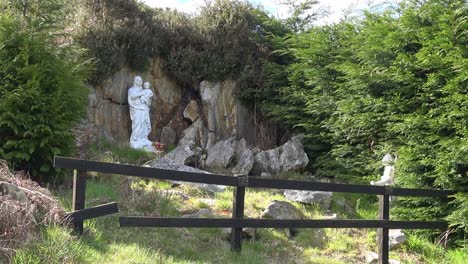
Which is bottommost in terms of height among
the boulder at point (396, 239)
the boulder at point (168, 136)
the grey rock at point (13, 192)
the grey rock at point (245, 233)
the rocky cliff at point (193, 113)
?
the boulder at point (396, 239)

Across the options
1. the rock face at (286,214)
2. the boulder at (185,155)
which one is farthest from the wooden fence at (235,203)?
the boulder at (185,155)

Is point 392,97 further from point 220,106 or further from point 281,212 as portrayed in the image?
point 220,106

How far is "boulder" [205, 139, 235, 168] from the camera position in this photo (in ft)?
34.0

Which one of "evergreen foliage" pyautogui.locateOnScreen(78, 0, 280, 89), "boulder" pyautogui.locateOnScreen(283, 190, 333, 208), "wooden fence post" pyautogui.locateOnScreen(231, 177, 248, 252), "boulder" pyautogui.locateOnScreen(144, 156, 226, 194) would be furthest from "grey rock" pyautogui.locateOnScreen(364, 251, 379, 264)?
"evergreen foliage" pyautogui.locateOnScreen(78, 0, 280, 89)

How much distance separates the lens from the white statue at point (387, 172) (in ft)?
27.2

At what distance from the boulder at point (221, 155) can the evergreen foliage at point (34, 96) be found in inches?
144

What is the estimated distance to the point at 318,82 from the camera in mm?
10312

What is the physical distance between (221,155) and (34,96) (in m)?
4.51

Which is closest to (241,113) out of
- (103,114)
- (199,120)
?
(199,120)

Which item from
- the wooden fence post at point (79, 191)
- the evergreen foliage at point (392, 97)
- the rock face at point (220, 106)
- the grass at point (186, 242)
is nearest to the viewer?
the grass at point (186, 242)

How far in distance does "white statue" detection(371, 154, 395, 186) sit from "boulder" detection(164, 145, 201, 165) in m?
3.58

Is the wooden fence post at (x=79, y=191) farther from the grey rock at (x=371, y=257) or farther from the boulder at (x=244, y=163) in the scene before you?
the boulder at (x=244, y=163)

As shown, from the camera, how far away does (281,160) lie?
33.9ft

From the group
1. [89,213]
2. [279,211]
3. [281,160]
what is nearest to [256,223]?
[279,211]
